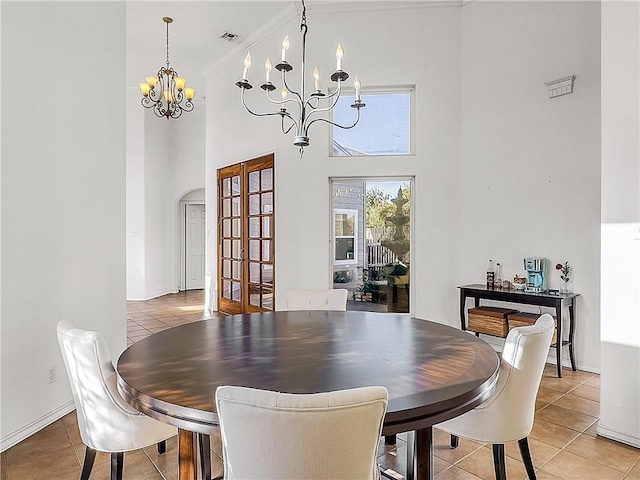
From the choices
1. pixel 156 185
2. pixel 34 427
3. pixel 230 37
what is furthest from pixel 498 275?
pixel 156 185

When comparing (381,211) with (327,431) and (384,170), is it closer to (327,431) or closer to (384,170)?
(384,170)

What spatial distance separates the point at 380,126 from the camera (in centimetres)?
482

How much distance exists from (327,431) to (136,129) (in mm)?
8219

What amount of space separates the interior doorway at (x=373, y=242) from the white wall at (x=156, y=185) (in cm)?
466

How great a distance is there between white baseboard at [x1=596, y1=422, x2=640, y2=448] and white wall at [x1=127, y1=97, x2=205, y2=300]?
7552mm

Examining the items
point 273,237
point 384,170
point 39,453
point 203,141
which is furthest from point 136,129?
point 39,453

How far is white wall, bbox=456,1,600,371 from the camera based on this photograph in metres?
3.83

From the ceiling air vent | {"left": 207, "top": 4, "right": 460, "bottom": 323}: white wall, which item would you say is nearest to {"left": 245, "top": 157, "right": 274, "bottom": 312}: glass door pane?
{"left": 207, "top": 4, "right": 460, "bottom": 323}: white wall

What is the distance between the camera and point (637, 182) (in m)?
2.42

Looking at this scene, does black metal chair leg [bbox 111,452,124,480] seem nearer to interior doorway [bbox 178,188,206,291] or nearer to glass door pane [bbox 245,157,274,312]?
glass door pane [bbox 245,157,274,312]

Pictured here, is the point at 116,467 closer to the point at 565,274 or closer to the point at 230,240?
the point at 565,274

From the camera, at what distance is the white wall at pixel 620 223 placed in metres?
2.43

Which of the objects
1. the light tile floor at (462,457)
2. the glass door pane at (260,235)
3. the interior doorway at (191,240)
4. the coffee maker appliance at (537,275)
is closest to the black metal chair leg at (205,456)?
the light tile floor at (462,457)

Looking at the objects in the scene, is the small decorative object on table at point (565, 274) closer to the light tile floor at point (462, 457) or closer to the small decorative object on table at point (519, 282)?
the small decorative object on table at point (519, 282)
